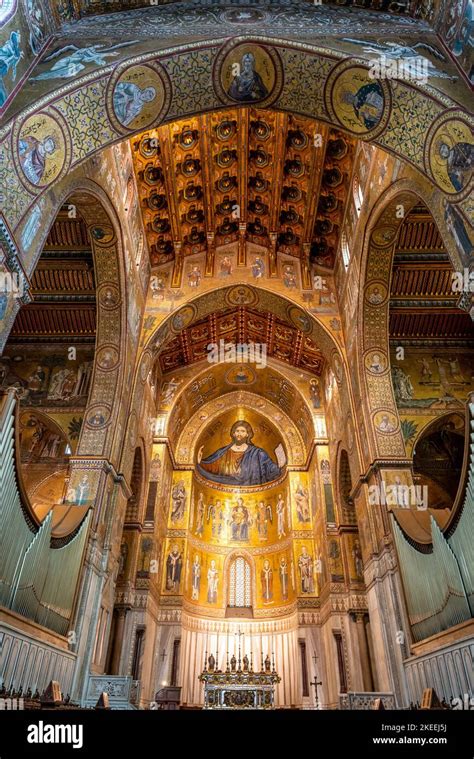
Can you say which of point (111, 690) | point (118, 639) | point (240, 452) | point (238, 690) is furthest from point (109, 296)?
point (240, 452)

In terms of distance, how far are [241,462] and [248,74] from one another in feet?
62.6

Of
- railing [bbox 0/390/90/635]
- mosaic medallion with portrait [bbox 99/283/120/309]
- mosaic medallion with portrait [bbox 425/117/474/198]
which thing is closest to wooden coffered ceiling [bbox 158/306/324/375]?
mosaic medallion with portrait [bbox 99/283/120/309]

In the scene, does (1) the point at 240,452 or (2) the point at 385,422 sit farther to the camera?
(1) the point at 240,452

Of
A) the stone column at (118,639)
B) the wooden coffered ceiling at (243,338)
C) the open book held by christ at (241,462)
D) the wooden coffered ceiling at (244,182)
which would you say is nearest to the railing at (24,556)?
the stone column at (118,639)

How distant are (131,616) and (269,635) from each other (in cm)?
716

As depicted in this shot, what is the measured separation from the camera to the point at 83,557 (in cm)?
1047

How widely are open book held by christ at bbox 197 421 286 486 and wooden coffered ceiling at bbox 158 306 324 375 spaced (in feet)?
17.4

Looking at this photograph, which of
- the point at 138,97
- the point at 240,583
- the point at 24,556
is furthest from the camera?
the point at 240,583

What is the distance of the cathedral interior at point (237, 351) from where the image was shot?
25.1 ft

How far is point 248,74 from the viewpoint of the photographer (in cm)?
898

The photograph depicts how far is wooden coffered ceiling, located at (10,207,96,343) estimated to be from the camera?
13672 mm

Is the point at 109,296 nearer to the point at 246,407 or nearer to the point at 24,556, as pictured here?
the point at 24,556
